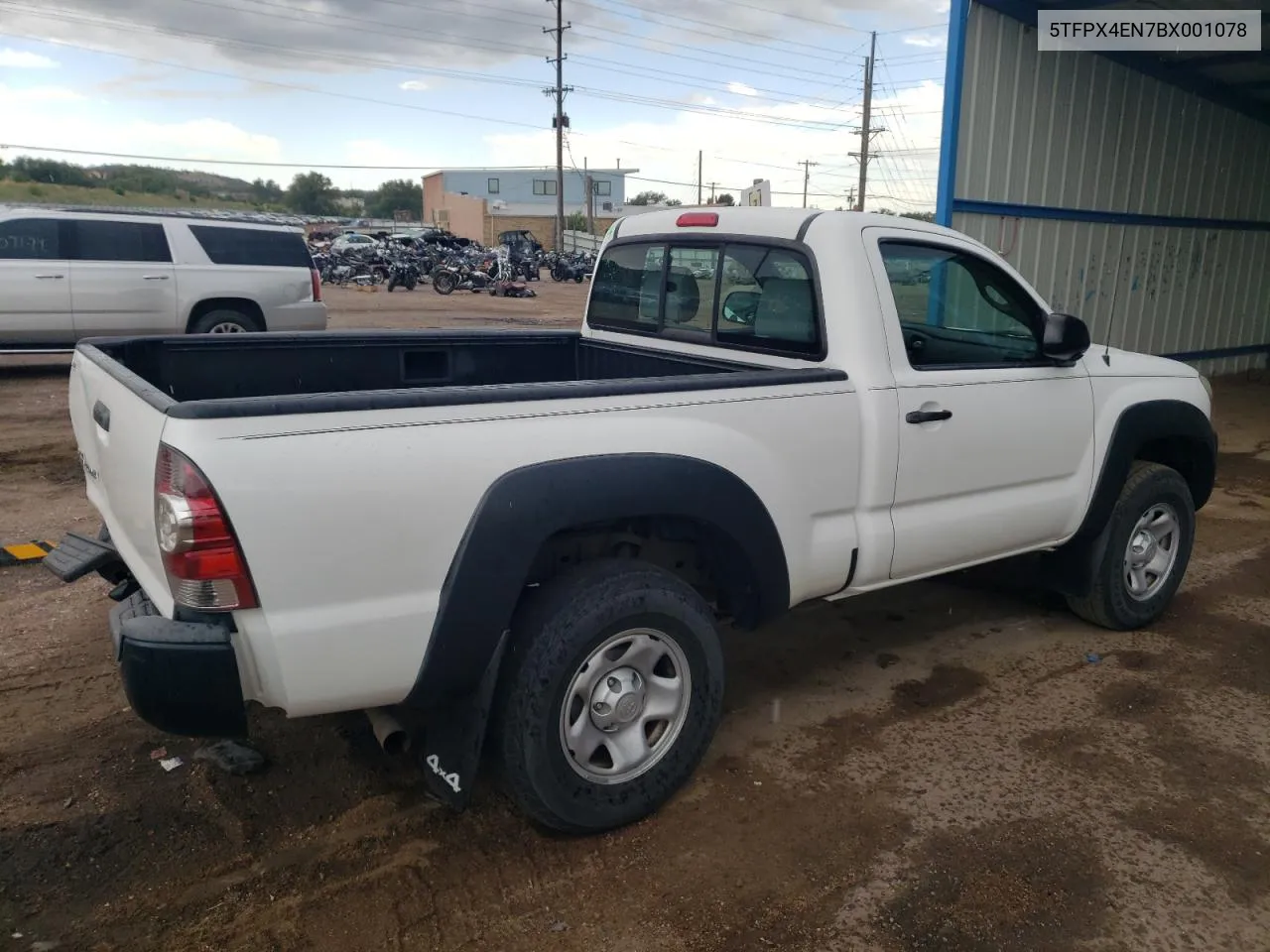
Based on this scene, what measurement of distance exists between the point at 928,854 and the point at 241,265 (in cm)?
1083

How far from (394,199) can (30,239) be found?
97.0 m

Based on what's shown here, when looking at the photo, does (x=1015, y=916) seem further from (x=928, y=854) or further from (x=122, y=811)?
(x=122, y=811)

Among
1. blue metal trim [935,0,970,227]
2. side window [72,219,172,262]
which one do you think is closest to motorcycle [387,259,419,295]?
side window [72,219,172,262]

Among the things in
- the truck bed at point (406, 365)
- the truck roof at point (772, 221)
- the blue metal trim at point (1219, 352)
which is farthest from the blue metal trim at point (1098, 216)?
the truck bed at point (406, 365)

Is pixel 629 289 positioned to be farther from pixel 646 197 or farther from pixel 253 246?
pixel 646 197

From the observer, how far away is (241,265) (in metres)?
11.6

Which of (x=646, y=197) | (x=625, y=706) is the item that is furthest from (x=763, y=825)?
(x=646, y=197)

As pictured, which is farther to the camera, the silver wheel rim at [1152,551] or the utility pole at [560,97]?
the utility pole at [560,97]

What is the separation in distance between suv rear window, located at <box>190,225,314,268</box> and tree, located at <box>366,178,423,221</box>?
90.6 m

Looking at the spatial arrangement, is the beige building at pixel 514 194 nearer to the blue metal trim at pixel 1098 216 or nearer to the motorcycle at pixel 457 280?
the motorcycle at pixel 457 280

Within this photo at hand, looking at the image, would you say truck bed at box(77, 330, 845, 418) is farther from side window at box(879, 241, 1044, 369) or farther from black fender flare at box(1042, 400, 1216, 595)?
black fender flare at box(1042, 400, 1216, 595)

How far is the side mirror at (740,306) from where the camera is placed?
12.9ft

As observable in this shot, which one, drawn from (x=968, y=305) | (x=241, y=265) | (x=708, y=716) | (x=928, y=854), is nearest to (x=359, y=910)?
(x=708, y=716)

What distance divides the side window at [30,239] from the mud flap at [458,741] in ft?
34.1
